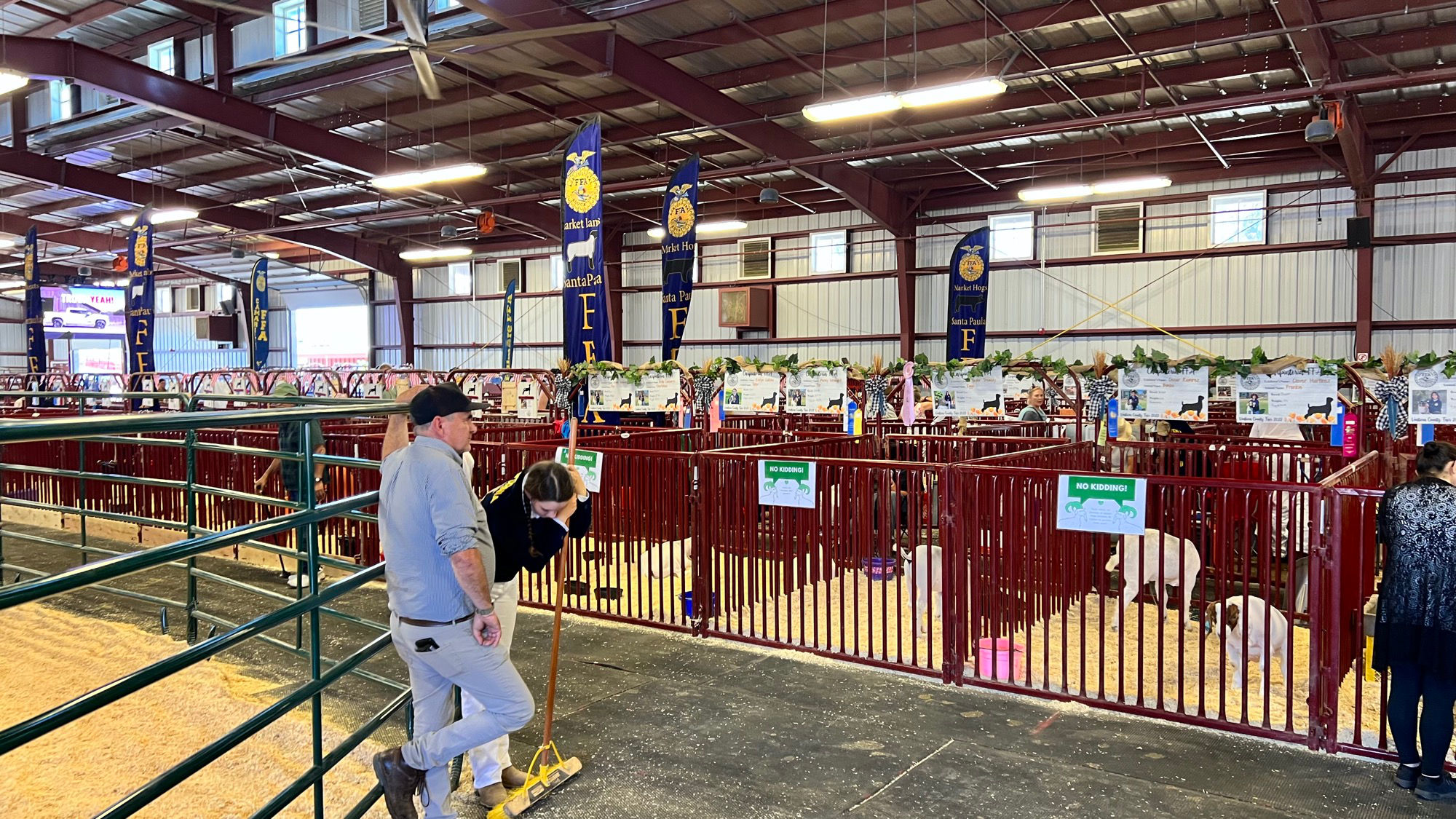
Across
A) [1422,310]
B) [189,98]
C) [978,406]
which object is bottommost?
[978,406]

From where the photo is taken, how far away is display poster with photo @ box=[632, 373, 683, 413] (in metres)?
10.2

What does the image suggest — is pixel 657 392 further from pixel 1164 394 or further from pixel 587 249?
pixel 1164 394

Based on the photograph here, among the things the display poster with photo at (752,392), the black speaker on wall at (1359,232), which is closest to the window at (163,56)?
the display poster with photo at (752,392)

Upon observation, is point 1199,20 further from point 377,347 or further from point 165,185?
point 377,347

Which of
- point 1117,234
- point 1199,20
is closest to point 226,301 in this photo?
point 1117,234

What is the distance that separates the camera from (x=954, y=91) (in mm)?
12133

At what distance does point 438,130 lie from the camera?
2031 cm

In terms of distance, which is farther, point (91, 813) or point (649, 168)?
point (649, 168)

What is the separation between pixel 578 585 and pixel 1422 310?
18.5 m

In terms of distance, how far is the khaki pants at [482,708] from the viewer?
4.09m

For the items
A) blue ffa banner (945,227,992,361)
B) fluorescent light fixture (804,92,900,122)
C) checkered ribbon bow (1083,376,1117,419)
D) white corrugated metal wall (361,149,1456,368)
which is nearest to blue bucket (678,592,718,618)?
checkered ribbon bow (1083,376,1117,419)

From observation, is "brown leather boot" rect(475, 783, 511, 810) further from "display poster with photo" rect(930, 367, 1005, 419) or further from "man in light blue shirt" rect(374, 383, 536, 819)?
"display poster with photo" rect(930, 367, 1005, 419)

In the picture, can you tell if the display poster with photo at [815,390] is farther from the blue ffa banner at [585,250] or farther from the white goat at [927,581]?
the blue ffa banner at [585,250]

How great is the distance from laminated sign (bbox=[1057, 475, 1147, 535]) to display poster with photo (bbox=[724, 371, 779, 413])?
4896 mm
